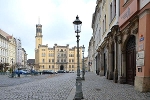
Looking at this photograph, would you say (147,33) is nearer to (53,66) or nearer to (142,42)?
(142,42)

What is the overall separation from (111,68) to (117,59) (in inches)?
141

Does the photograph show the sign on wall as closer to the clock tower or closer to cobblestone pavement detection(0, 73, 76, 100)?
cobblestone pavement detection(0, 73, 76, 100)

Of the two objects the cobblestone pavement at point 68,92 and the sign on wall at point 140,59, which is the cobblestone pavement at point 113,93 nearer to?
the cobblestone pavement at point 68,92

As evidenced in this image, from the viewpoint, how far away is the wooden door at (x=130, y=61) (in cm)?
1438

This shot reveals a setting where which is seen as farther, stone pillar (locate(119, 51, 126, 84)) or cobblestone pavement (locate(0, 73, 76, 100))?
stone pillar (locate(119, 51, 126, 84))

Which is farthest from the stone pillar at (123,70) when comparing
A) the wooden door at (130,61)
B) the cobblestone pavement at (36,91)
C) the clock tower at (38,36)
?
the clock tower at (38,36)

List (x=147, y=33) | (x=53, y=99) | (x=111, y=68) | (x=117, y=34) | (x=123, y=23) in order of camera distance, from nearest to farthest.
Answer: (x=53, y=99) < (x=147, y=33) < (x=123, y=23) < (x=117, y=34) < (x=111, y=68)

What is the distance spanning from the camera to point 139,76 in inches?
438

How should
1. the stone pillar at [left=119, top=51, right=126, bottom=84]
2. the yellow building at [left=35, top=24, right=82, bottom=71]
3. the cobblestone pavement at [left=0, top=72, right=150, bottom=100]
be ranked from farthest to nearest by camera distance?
the yellow building at [left=35, top=24, right=82, bottom=71]
the stone pillar at [left=119, top=51, right=126, bottom=84]
the cobblestone pavement at [left=0, top=72, right=150, bottom=100]

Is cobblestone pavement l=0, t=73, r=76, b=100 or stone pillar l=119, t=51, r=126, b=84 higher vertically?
stone pillar l=119, t=51, r=126, b=84

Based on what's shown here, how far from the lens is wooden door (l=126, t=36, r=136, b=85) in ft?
47.2

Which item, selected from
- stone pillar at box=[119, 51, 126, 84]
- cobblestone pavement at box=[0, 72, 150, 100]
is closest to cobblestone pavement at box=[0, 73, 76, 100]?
cobblestone pavement at box=[0, 72, 150, 100]

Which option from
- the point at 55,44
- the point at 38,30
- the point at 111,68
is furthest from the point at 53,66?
the point at 111,68

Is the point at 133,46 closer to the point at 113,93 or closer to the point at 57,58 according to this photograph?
the point at 113,93
